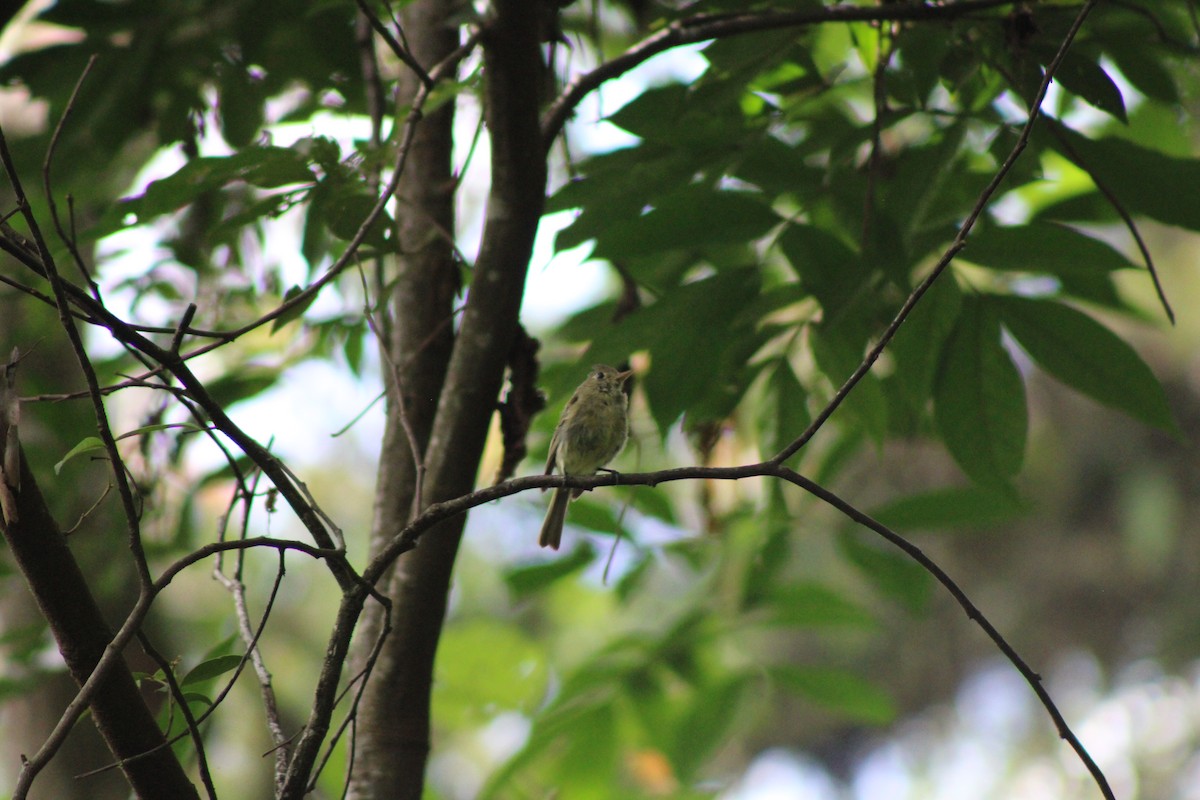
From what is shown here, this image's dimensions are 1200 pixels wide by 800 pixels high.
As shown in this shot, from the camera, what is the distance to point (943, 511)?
343cm

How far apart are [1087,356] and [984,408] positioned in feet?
0.89

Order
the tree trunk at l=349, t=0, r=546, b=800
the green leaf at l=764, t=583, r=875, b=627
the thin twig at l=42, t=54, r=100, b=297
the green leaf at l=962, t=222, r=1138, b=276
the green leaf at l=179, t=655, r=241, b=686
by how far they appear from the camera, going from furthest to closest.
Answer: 1. the green leaf at l=764, t=583, r=875, b=627
2. the green leaf at l=962, t=222, r=1138, b=276
3. the tree trunk at l=349, t=0, r=546, b=800
4. the green leaf at l=179, t=655, r=241, b=686
5. the thin twig at l=42, t=54, r=100, b=297

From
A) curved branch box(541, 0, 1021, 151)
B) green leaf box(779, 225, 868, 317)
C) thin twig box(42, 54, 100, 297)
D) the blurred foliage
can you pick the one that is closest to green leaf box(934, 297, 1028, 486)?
the blurred foliage

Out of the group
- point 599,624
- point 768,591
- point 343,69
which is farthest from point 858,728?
point 343,69

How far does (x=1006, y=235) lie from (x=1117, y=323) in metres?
11.7

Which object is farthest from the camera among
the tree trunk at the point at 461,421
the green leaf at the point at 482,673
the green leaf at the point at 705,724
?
the green leaf at the point at 482,673

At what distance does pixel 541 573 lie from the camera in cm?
369

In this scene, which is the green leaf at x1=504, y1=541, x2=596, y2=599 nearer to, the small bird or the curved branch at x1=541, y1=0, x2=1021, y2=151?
the small bird

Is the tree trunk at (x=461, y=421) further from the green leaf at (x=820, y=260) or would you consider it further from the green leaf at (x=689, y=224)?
the green leaf at (x=820, y=260)

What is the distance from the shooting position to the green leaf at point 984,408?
2.58 meters

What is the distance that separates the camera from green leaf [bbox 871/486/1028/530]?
3387mm

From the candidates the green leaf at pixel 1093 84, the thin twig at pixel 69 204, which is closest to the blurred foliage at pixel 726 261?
the green leaf at pixel 1093 84

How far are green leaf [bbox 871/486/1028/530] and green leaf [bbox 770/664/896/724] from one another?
0.64 m

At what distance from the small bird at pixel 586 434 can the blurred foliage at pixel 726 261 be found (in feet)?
0.40
